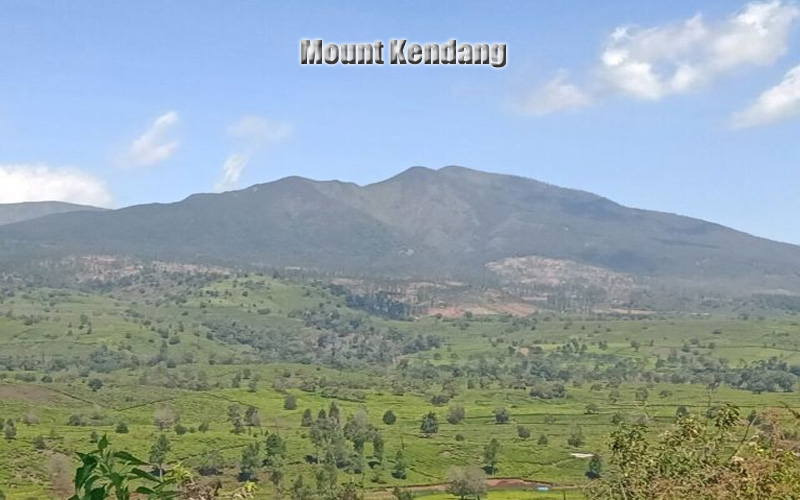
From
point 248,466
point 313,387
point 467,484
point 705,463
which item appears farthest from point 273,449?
point 705,463

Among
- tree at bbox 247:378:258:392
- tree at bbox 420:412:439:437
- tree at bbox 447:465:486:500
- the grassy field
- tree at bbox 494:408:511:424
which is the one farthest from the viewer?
tree at bbox 247:378:258:392

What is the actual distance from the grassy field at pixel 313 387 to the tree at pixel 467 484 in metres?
1.68

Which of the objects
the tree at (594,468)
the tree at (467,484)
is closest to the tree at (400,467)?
the tree at (467,484)

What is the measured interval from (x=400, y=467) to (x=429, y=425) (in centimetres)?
1341

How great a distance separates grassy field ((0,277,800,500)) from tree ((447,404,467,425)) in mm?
1224

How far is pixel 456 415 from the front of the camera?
102 metres

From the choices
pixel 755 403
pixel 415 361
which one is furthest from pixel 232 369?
pixel 755 403

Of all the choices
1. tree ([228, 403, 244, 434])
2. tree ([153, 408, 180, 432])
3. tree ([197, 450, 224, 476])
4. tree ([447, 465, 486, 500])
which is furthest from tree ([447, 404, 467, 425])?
tree ([153, 408, 180, 432])

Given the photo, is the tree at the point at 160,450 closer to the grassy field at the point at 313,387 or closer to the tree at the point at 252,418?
the grassy field at the point at 313,387

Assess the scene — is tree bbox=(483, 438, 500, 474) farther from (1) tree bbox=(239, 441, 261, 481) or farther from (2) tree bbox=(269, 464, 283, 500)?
(1) tree bbox=(239, 441, 261, 481)

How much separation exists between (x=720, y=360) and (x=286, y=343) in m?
84.1

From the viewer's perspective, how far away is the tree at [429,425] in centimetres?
9456

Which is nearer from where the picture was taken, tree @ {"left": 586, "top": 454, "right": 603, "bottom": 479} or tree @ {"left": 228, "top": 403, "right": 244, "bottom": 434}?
tree @ {"left": 586, "top": 454, "right": 603, "bottom": 479}

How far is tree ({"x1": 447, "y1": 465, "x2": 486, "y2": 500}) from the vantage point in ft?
232
